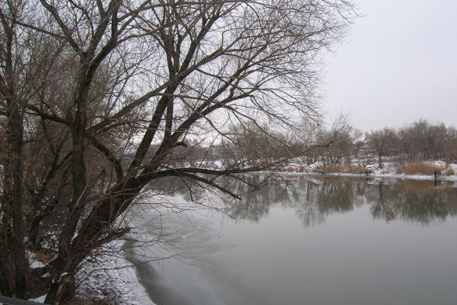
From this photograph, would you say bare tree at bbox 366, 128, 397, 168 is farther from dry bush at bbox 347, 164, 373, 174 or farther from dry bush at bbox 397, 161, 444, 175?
dry bush at bbox 397, 161, 444, 175

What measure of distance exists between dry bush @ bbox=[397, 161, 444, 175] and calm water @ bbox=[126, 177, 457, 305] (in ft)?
84.1

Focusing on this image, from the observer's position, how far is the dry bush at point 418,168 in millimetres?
43906

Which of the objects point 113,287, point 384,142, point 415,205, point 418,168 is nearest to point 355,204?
point 415,205

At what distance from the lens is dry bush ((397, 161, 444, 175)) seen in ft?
144

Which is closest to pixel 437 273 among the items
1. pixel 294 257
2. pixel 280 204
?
pixel 294 257

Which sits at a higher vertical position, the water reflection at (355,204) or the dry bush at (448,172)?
the dry bush at (448,172)

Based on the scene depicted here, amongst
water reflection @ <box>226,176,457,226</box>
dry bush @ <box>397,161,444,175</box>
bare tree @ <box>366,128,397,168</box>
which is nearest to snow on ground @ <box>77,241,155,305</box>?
water reflection @ <box>226,176,457,226</box>

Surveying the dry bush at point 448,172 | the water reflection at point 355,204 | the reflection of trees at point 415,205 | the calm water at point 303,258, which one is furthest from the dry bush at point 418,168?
the calm water at point 303,258

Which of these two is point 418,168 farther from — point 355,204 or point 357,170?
point 355,204

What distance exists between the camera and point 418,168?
4534cm

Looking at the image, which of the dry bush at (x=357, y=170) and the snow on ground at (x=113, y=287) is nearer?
the snow on ground at (x=113, y=287)

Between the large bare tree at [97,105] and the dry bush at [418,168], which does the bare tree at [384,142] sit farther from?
the large bare tree at [97,105]

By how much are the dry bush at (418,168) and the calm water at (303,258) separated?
1009 inches

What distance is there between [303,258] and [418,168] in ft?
127
